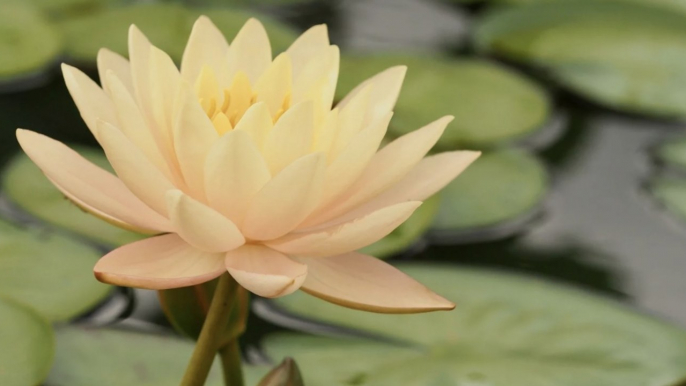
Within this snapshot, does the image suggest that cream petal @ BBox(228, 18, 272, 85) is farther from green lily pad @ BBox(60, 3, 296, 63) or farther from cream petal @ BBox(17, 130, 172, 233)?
green lily pad @ BBox(60, 3, 296, 63)

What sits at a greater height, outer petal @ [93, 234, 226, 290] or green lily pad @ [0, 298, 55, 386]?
outer petal @ [93, 234, 226, 290]

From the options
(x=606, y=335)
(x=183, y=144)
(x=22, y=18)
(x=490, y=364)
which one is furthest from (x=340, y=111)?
(x=22, y=18)

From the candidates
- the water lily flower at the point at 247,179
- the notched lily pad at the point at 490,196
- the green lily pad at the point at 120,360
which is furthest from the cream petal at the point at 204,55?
the notched lily pad at the point at 490,196

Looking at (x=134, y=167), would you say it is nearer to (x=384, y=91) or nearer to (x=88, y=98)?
(x=88, y=98)

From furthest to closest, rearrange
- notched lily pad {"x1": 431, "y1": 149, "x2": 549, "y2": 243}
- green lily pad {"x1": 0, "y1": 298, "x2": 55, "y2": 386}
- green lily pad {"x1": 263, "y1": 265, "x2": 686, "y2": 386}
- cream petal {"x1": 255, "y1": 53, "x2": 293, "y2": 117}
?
1. notched lily pad {"x1": 431, "y1": 149, "x2": 549, "y2": 243}
2. green lily pad {"x1": 263, "y1": 265, "x2": 686, "y2": 386}
3. green lily pad {"x1": 0, "y1": 298, "x2": 55, "y2": 386}
4. cream petal {"x1": 255, "y1": 53, "x2": 293, "y2": 117}

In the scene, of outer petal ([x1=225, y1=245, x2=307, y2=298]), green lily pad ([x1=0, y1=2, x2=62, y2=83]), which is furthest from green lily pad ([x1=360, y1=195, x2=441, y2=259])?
green lily pad ([x1=0, y1=2, x2=62, y2=83])

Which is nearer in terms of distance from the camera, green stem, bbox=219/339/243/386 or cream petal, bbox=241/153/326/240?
cream petal, bbox=241/153/326/240
